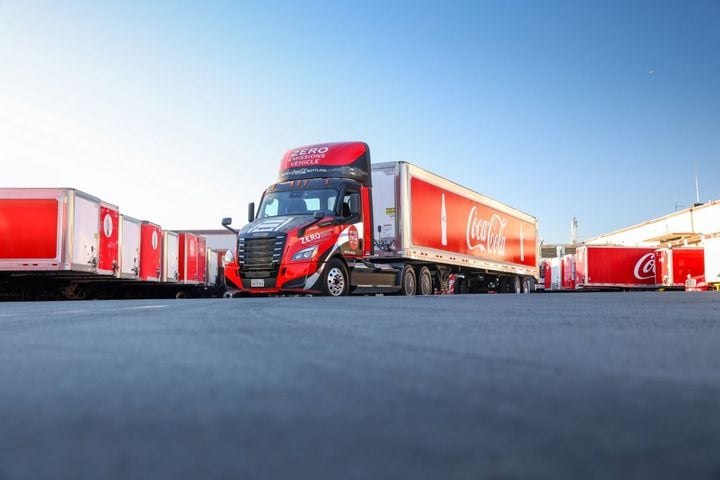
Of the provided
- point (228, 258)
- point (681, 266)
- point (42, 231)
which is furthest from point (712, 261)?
point (42, 231)

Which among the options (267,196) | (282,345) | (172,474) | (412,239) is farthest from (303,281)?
(172,474)

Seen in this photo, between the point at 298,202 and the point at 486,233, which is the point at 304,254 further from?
the point at 486,233

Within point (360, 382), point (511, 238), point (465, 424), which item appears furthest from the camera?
point (511, 238)

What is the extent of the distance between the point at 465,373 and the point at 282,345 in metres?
1.12

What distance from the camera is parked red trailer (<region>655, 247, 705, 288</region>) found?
36875mm

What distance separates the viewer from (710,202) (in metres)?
49.5

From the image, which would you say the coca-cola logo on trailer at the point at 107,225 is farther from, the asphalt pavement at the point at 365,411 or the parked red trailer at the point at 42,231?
the asphalt pavement at the point at 365,411

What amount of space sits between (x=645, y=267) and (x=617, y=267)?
1.57 m

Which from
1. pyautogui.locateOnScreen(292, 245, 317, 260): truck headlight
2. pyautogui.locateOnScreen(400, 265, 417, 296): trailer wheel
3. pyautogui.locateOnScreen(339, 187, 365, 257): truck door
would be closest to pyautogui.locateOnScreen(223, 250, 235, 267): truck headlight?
pyautogui.locateOnScreen(292, 245, 317, 260): truck headlight

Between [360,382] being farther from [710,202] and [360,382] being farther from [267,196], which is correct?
[710,202]

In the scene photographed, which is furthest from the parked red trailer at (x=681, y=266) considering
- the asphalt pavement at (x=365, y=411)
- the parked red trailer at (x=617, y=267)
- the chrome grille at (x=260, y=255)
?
the asphalt pavement at (x=365, y=411)

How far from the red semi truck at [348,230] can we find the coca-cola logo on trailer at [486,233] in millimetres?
974

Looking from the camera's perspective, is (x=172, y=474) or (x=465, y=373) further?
(x=465, y=373)

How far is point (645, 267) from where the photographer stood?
4075 centimetres
